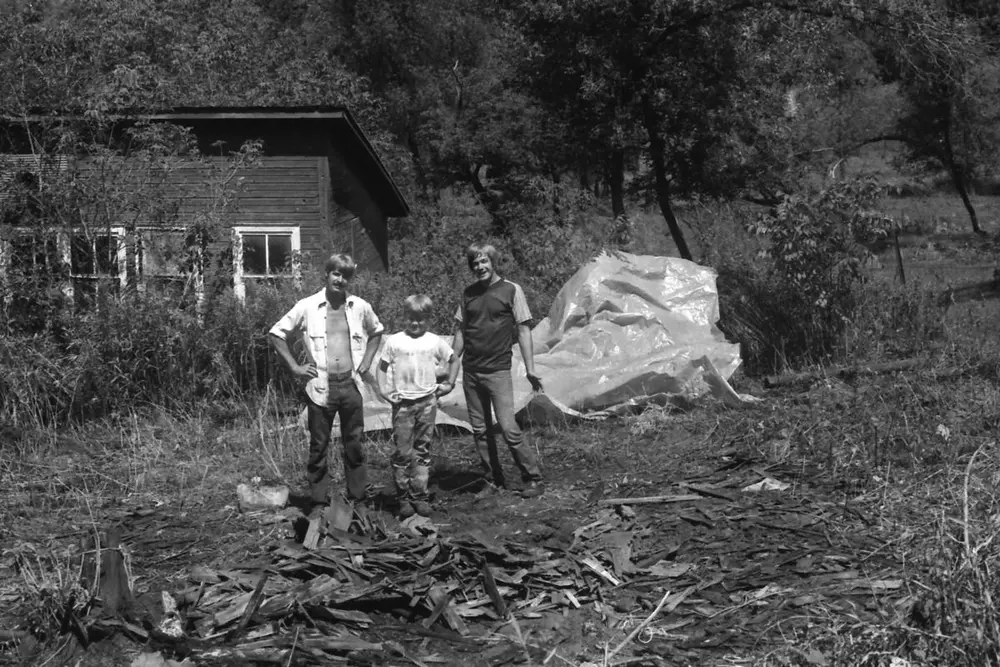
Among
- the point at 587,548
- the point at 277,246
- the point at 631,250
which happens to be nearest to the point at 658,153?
the point at 631,250

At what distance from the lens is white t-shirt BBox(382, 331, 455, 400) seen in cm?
691

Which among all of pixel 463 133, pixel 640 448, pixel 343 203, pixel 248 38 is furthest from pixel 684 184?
pixel 248 38

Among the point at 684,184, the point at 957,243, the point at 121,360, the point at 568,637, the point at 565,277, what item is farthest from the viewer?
the point at 957,243

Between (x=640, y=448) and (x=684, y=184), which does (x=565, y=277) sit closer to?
(x=640, y=448)

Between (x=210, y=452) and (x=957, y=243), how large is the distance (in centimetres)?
2552

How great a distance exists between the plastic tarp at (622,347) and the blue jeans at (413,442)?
1958mm

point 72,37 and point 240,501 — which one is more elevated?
point 72,37

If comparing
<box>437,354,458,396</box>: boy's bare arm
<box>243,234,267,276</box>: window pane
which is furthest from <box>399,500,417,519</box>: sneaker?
<box>243,234,267,276</box>: window pane

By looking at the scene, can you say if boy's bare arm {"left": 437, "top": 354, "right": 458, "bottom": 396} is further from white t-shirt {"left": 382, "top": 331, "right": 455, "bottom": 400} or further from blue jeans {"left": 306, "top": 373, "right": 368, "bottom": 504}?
blue jeans {"left": 306, "top": 373, "right": 368, "bottom": 504}

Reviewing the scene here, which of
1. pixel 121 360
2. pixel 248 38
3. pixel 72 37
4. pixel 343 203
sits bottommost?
pixel 121 360

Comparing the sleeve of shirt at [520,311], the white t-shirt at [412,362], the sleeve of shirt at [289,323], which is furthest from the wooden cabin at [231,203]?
the sleeve of shirt at [520,311]

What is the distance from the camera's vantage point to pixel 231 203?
10875mm

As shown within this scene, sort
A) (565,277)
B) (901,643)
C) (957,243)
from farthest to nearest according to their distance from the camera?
1. (957,243)
2. (565,277)
3. (901,643)

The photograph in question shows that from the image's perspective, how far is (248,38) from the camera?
96.3ft
